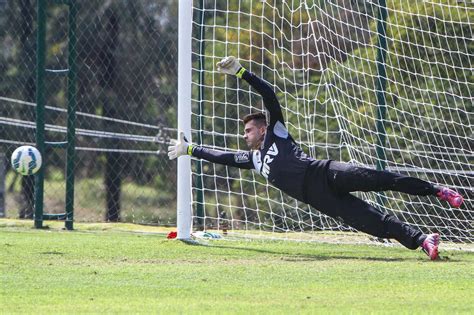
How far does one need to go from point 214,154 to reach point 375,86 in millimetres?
2477

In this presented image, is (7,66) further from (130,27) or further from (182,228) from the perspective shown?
(182,228)

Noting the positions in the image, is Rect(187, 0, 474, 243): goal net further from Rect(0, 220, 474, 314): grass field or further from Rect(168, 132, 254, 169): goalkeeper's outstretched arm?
Rect(0, 220, 474, 314): grass field

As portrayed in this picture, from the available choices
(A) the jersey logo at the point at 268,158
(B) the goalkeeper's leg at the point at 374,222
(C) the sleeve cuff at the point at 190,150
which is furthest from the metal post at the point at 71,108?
(B) the goalkeeper's leg at the point at 374,222

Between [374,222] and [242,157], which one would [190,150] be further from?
[374,222]

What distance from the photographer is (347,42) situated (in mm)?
14031

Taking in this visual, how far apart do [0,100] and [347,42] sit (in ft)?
23.0

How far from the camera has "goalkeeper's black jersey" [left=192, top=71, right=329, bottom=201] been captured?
34.4 ft

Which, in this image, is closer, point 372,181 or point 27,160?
point 372,181

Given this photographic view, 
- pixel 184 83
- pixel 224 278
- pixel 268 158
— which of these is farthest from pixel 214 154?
pixel 224 278

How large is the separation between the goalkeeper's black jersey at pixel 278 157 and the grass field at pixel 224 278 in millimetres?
673

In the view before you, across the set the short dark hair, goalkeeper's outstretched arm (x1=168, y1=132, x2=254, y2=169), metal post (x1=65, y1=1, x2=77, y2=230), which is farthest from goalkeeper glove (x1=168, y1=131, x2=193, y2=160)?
metal post (x1=65, y1=1, x2=77, y2=230)

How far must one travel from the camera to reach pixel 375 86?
1284cm

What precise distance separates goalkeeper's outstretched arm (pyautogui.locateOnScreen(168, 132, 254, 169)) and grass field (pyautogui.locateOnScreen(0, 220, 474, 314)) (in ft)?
2.74

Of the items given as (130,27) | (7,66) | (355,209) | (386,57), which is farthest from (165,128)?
(355,209)
